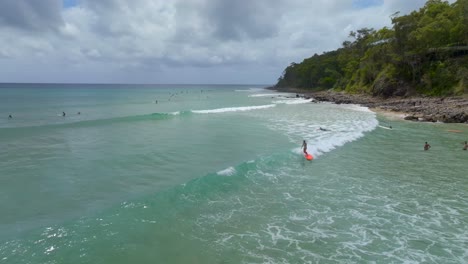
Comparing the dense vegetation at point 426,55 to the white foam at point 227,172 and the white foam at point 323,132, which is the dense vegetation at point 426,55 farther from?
the white foam at point 227,172

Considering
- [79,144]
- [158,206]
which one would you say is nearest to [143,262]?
[158,206]

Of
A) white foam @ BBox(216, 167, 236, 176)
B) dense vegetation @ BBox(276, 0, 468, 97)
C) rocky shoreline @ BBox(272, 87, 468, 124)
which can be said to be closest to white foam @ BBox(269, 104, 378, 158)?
white foam @ BBox(216, 167, 236, 176)

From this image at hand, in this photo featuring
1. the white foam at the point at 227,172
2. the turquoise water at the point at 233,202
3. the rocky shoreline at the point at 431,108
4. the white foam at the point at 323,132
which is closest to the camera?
the turquoise water at the point at 233,202

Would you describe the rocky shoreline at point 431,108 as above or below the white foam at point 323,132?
above

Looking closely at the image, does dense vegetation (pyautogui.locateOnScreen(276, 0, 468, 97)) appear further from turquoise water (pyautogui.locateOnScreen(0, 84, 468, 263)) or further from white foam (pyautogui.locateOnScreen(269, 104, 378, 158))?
turquoise water (pyautogui.locateOnScreen(0, 84, 468, 263))

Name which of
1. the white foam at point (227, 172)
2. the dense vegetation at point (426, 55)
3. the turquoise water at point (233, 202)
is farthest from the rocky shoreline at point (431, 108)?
the white foam at point (227, 172)

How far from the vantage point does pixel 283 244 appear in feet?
30.7

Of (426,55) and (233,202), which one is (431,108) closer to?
(426,55)

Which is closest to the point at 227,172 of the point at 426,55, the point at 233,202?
the point at 233,202

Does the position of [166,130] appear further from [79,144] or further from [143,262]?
[143,262]

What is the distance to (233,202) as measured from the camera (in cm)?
1244

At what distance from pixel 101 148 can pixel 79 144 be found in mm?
2720

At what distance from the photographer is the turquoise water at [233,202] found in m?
9.05

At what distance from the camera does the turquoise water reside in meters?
9.05
